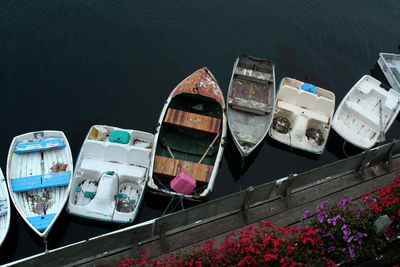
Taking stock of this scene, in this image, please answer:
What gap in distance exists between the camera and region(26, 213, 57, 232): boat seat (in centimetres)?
1347

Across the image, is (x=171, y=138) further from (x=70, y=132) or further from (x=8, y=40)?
(x=8, y=40)

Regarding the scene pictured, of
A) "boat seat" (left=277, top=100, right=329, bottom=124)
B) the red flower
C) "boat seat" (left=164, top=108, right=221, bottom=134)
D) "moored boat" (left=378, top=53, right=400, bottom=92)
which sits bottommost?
"boat seat" (left=164, top=108, right=221, bottom=134)

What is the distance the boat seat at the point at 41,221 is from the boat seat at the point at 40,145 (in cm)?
391

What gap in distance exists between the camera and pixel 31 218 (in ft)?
45.0

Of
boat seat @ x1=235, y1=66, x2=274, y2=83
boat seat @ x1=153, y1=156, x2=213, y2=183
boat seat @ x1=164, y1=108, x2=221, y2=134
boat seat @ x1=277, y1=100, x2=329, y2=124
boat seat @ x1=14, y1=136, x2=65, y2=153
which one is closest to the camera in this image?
boat seat @ x1=153, y1=156, x2=213, y2=183

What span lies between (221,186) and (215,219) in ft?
23.7

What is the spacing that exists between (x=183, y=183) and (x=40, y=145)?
26.3 feet

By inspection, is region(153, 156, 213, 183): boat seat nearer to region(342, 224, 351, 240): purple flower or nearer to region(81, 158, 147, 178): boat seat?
region(81, 158, 147, 178): boat seat

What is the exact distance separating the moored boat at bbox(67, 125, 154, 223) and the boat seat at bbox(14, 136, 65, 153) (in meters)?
1.55

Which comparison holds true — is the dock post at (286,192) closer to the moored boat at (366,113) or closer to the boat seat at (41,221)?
the moored boat at (366,113)

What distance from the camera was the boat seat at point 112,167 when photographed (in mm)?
15711

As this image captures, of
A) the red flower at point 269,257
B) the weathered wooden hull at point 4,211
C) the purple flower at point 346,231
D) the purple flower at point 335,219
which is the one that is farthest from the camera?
the weathered wooden hull at point 4,211

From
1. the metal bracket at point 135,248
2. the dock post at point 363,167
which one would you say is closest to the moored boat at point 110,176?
the metal bracket at point 135,248

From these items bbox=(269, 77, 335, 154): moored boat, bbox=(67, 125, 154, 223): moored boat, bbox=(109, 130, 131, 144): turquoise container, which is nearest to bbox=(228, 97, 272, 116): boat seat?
bbox=(269, 77, 335, 154): moored boat
